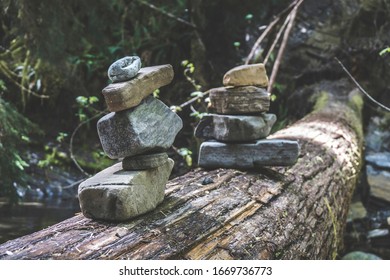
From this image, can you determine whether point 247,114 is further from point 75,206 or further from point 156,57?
point 156,57

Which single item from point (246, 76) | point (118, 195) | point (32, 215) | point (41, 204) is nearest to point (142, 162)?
point (118, 195)

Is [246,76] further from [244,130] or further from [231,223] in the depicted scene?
[231,223]

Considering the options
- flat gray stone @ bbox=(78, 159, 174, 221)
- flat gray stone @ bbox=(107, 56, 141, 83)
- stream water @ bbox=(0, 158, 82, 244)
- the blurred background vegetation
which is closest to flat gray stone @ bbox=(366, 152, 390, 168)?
the blurred background vegetation

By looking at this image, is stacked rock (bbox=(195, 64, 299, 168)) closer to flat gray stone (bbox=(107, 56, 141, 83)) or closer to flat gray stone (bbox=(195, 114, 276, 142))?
flat gray stone (bbox=(195, 114, 276, 142))

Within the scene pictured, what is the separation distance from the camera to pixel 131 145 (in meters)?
1.83

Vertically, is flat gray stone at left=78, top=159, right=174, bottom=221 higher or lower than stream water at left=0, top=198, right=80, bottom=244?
higher

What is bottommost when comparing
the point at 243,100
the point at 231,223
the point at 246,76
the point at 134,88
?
the point at 231,223

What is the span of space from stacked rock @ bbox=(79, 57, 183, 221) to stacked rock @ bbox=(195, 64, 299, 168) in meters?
0.69

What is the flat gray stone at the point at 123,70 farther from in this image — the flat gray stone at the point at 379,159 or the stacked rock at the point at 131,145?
the flat gray stone at the point at 379,159

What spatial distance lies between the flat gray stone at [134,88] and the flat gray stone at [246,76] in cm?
71

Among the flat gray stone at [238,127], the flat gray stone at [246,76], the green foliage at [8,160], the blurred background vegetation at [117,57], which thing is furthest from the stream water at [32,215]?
the flat gray stone at [246,76]

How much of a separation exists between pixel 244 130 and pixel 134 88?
0.99 meters

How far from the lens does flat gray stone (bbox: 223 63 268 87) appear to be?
2639 mm

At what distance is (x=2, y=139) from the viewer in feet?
11.6
